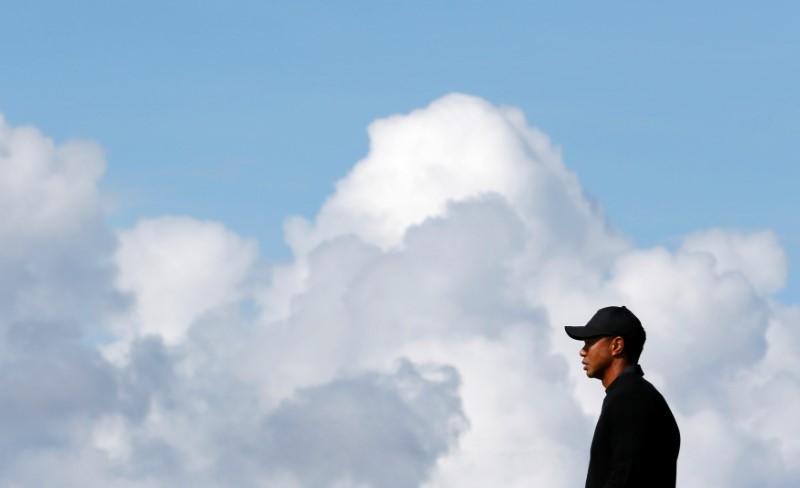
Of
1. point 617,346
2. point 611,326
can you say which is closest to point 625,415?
point 617,346

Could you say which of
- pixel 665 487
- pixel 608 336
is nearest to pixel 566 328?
pixel 608 336

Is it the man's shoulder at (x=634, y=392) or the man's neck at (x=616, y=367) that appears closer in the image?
the man's shoulder at (x=634, y=392)

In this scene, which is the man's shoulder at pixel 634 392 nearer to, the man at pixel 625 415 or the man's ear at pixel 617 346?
the man at pixel 625 415

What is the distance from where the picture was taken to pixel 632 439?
15602mm

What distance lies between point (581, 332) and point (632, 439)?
2.92ft

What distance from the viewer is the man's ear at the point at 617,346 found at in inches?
622

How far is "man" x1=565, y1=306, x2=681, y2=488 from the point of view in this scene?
51.2 ft

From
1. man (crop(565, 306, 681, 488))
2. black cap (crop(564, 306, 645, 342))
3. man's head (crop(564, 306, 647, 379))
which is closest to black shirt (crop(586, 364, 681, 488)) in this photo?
man (crop(565, 306, 681, 488))

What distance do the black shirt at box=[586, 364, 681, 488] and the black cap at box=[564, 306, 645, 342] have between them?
0.28m

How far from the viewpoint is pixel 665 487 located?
1577 cm

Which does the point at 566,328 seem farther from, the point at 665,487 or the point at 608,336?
the point at 665,487

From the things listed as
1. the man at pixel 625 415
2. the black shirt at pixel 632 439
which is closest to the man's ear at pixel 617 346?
the man at pixel 625 415

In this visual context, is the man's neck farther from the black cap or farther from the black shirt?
the black cap

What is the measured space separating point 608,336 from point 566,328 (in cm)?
34
